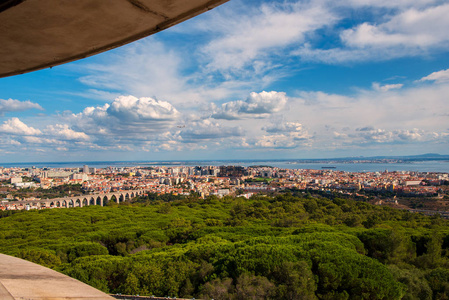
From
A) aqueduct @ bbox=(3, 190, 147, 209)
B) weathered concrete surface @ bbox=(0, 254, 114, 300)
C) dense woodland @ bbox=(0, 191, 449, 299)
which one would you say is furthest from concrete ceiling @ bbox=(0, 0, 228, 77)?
aqueduct @ bbox=(3, 190, 147, 209)

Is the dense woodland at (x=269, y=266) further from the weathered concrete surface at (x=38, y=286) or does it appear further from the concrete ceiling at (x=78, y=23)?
the concrete ceiling at (x=78, y=23)

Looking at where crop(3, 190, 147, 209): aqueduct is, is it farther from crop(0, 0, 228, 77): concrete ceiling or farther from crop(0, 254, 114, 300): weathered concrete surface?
crop(0, 0, 228, 77): concrete ceiling

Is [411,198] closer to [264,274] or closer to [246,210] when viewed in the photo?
[246,210]

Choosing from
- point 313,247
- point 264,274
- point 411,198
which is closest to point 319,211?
point 313,247

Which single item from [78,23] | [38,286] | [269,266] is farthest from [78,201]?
[78,23]

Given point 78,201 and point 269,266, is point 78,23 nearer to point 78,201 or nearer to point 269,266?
point 269,266

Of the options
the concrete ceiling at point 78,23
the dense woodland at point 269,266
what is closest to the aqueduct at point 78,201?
the dense woodland at point 269,266

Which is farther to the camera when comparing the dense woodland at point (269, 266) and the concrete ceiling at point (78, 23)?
the dense woodland at point (269, 266)
